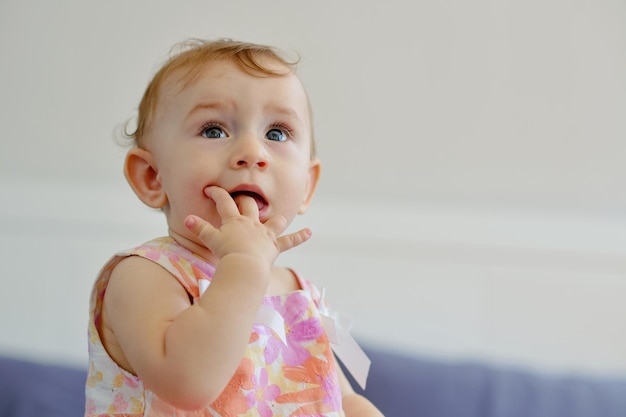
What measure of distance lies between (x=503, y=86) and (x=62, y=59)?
3.54 feet

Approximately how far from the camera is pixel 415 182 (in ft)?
6.41

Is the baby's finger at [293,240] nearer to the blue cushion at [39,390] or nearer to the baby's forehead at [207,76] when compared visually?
the baby's forehead at [207,76]

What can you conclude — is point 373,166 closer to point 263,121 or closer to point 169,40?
point 169,40

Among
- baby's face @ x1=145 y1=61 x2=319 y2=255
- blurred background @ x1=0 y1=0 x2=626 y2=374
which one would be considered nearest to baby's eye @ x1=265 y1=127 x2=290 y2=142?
baby's face @ x1=145 y1=61 x2=319 y2=255

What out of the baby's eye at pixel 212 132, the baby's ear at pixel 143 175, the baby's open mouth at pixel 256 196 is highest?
the baby's eye at pixel 212 132

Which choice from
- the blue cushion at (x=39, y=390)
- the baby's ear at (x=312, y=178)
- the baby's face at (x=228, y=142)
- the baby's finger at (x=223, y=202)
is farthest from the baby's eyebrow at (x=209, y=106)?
the blue cushion at (x=39, y=390)

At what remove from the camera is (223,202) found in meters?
0.87

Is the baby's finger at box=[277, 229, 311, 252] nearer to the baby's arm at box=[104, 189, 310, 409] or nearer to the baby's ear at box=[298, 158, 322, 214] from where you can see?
the baby's arm at box=[104, 189, 310, 409]

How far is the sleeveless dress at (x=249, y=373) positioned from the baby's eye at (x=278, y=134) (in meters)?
0.17

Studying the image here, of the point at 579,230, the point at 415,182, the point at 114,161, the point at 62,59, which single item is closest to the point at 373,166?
the point at 415,182

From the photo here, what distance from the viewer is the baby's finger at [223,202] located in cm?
85

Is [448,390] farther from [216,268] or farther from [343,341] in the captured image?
[216,268]

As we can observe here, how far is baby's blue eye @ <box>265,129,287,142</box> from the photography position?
0.97m

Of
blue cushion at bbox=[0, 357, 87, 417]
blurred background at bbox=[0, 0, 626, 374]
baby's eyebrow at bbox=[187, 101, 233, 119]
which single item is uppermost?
blurred background at bbox=[0, 0, 626, 374]
